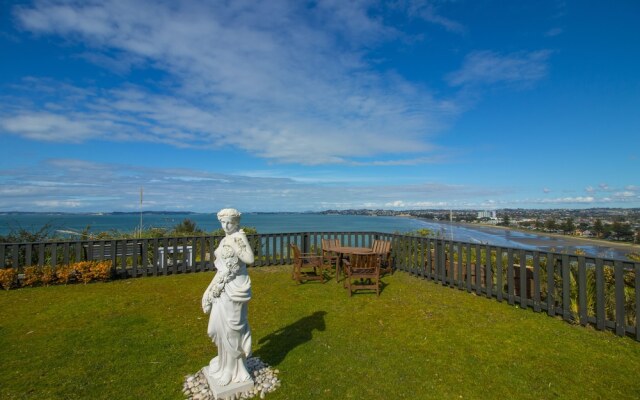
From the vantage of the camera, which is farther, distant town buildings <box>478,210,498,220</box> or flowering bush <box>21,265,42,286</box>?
distant town buildings <box>478,210,498,220</box>

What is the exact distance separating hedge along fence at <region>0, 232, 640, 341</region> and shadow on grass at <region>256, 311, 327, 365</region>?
12.3 ft

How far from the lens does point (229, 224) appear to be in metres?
3.14

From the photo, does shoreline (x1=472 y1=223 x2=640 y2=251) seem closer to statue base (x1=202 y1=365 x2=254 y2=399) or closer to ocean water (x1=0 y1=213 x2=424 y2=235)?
ocean water (x1=0 y1=213 x2=424 y2=235)

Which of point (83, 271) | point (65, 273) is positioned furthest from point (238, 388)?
point (65, 273)

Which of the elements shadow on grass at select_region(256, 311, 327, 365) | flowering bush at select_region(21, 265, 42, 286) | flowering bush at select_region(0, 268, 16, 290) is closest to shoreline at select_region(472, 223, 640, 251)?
shadow on grass at select_region(256, 311, 327, 365)

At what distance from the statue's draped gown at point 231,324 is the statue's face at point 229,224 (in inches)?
2.3

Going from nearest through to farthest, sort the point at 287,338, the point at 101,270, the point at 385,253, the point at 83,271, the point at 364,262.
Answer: the point at 287,338, the point at 364,262, the point at 83,271, the point at 101,270, the point at 385,253

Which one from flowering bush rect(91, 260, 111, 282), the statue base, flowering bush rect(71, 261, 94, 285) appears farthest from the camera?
flowering bush rect(91, 260, 111, 282)

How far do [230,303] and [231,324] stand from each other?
7.6 inches

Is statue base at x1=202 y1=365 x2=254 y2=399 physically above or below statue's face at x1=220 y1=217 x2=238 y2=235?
below

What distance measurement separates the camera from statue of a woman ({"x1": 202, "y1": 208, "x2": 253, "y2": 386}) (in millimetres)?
3012

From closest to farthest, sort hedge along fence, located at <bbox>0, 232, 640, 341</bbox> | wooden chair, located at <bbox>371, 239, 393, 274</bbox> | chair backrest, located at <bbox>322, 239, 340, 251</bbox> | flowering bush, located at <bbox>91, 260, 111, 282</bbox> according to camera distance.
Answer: hedge along fence, located at <bbox>0, 232, 640, 341</bbox> < flowering bush, located at <bbox>91, 260, 111, 282</bbox> < wooden chair, located at <bbox>371, 239, 393, 274</bbox> < chair backrest, located at <bbox>322, 239, 340, 251</bbox>

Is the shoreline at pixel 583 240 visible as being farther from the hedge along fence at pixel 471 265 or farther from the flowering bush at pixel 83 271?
the flowering bush at pixel 83 271

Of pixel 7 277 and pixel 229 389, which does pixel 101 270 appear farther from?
pixel 229 389
